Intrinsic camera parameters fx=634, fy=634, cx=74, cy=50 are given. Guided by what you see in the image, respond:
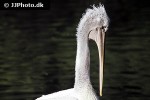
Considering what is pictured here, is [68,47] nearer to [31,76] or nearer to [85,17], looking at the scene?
[31,76]

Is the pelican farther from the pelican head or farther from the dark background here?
the dark background

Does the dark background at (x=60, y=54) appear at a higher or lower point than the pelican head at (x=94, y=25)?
lower

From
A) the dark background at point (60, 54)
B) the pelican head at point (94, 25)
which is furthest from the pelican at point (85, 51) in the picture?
the dark background at point (60, 54)

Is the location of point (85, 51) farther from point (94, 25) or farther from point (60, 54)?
point (60, 54)

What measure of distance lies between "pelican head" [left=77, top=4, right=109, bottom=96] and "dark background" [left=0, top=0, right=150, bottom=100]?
12.4 feet

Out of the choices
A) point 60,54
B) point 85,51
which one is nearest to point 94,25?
point 85,51

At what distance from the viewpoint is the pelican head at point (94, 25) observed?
243 inches

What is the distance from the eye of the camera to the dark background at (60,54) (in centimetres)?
1098

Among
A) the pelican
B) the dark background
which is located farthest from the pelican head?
the dark background

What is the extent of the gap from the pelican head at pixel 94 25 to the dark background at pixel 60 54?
12.4 ft

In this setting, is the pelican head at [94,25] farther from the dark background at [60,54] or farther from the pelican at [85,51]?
the dark background at [60,54]

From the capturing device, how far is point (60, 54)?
566 inches

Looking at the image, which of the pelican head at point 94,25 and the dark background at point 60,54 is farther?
the dark background at point 60,54

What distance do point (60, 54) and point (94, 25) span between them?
26.7ft
